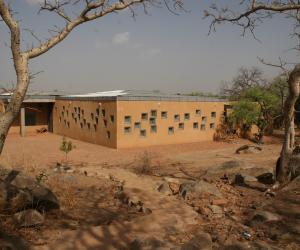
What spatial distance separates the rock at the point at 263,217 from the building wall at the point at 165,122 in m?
12.8

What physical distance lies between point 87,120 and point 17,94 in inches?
679

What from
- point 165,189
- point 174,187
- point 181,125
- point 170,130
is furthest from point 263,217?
point 181,125

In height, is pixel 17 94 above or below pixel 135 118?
above

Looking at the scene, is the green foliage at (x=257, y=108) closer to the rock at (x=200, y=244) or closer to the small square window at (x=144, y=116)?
the small square window at (x=144, y=116)

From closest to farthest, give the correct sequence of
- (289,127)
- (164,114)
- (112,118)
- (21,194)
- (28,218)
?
(28,218), (21,194), (289,127), (112,118), (164,114)

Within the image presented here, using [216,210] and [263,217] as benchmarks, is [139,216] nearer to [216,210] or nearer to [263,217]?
[216,210]

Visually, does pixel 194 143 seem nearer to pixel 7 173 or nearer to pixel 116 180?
pixel 116 180

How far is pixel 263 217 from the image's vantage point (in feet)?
20.7

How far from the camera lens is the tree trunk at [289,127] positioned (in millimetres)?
7746

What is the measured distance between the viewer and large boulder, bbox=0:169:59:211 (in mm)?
5829

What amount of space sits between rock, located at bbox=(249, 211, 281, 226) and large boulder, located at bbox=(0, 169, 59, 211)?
3.74 meters

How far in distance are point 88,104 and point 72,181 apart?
12672 millimetres

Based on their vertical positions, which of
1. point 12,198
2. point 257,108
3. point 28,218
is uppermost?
point 257,108

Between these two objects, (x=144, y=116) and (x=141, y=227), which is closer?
(x=141, y=227)
